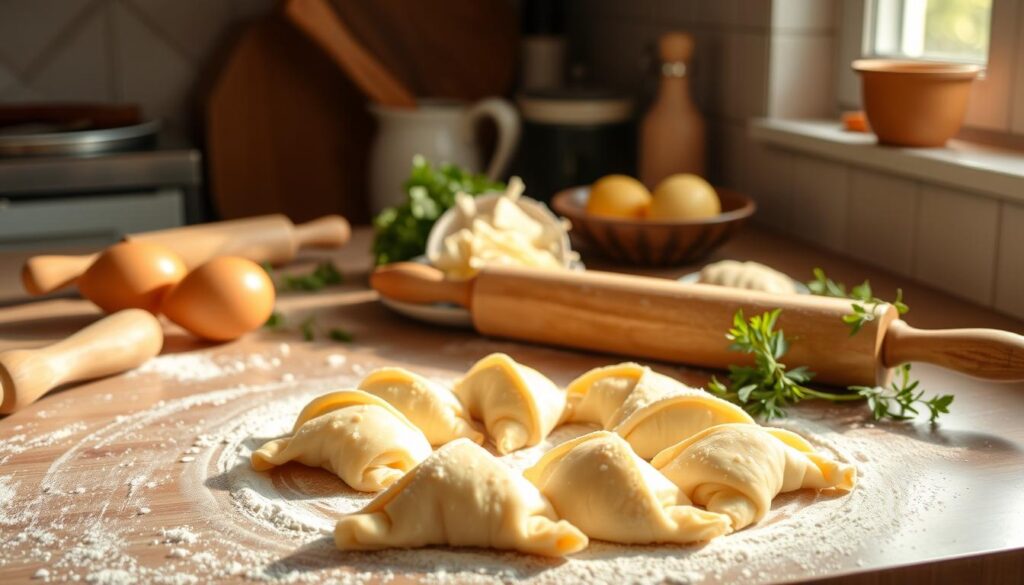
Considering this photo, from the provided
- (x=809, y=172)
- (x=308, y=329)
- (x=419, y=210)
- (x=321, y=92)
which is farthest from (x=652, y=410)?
(x=321, y=92)

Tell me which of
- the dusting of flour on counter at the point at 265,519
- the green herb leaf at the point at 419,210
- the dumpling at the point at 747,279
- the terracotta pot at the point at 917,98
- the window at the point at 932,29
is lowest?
the dusting of flour on counter at the point at 265,519

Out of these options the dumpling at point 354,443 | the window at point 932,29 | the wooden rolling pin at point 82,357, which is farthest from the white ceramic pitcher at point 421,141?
the dumpling at point 354,443

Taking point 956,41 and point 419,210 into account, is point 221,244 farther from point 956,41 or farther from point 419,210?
point 956,41

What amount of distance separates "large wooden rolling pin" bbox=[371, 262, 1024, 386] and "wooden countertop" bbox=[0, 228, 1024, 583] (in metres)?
0.03

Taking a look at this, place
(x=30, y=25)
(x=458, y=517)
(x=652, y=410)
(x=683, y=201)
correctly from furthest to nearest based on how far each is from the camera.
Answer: (x=30, y=25), (x=683, y=201), (x=652, y=410), (x=458, y=517)

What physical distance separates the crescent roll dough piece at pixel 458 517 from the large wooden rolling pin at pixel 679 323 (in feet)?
1.25

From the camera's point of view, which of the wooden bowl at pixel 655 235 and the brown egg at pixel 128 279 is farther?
the wooden bowl at pixel 655 235

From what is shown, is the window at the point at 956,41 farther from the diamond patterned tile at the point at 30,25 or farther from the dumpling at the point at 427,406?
the diamond patterned tile at the point at 30,25

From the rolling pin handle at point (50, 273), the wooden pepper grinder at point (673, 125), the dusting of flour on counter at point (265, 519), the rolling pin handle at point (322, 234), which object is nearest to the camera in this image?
the dusting of flour on counter at point (265, 519)

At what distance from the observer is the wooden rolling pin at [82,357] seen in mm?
921

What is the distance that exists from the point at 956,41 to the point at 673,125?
452 mm

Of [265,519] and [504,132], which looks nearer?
[265,519]

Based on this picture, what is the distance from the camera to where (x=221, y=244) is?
135 cm

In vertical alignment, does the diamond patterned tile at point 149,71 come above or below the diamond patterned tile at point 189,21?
below
